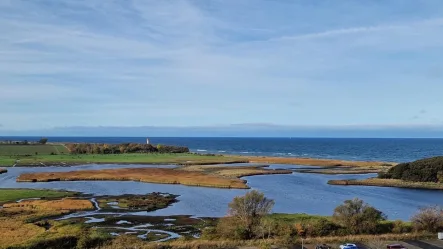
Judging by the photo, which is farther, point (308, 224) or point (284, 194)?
point (284, 194)

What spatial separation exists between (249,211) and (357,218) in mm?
11237

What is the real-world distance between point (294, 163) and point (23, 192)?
95.3 meters

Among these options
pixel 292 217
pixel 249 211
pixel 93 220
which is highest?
pixel 249 211

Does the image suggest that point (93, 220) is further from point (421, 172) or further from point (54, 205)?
point (421, 172)

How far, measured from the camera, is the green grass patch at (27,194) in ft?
245

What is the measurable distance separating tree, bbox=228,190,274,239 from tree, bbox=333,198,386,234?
25.4 ft

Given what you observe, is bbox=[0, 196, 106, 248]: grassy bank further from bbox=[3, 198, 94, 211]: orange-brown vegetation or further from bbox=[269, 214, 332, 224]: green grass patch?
bbox=[269, 214, 332, 224]: green grass patch

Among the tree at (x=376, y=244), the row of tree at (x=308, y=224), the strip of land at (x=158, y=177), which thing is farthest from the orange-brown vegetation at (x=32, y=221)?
the strip of land at (x=158, y=177)

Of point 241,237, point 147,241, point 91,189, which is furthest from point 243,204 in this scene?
point 91,189

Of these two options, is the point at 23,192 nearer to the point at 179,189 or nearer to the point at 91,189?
the point at 91,189

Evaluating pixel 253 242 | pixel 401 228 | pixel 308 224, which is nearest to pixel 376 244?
pixel 308 224

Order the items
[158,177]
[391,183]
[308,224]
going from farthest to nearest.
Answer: [158,177] → [391,183] → [308,224]

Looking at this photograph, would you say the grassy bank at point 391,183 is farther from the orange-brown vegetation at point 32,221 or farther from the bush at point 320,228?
the orange-brown vegetation at point 32,221

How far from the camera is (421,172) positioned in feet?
325
